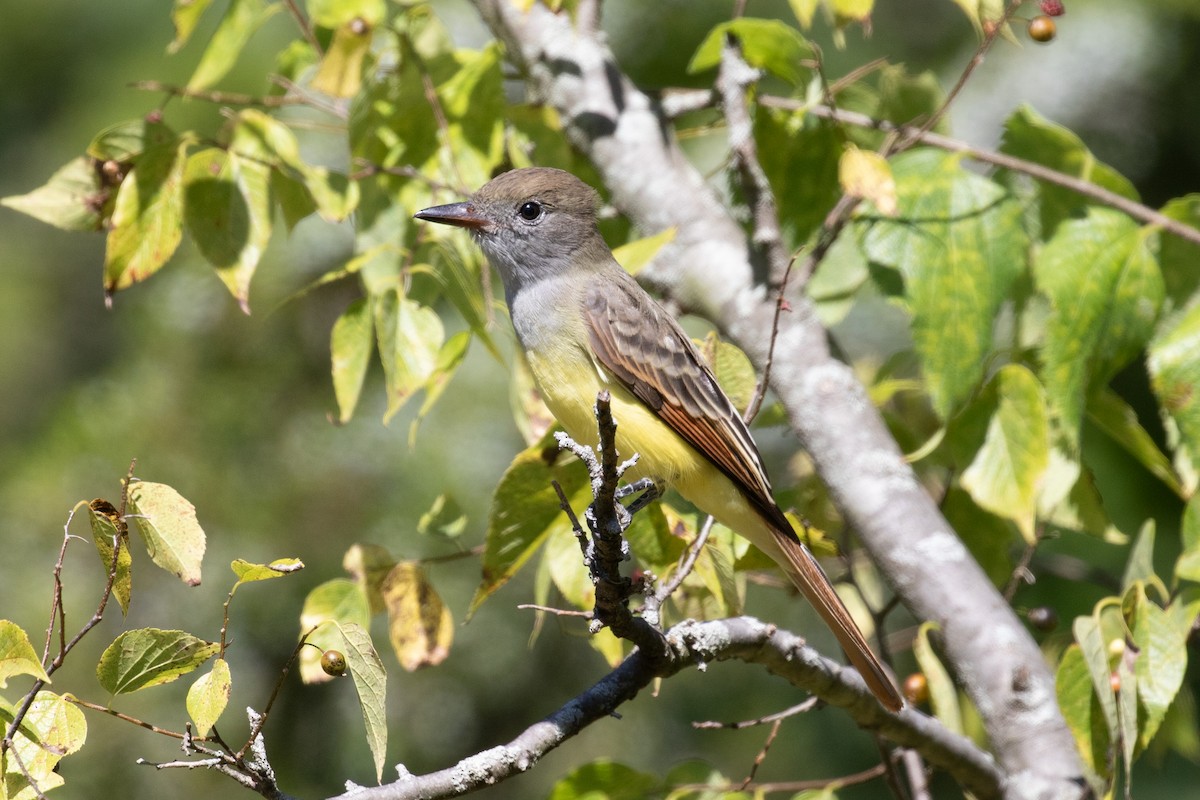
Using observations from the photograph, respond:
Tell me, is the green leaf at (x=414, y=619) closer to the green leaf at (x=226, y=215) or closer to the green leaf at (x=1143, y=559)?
the green leaf at (x=226, y=215)

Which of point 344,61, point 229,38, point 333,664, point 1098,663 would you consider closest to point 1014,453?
point 1098,663

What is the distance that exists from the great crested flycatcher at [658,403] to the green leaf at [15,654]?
1526 mm

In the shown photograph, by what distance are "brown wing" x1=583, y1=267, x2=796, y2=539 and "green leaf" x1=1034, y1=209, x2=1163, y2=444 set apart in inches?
31.7

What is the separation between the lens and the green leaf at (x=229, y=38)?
3410 millimetres

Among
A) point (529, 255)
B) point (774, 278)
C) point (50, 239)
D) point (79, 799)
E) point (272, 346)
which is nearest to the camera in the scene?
point (774, 278)

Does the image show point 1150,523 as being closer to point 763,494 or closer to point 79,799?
point 763,494

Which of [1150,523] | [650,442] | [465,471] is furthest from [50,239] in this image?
[1150,523]

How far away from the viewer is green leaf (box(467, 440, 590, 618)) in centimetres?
301

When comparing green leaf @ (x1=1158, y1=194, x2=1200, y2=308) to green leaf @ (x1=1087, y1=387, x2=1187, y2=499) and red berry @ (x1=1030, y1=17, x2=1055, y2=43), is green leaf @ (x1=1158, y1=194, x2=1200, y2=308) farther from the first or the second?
red berry @ (x1=1030, y1=17, x2=1055, y2=43)

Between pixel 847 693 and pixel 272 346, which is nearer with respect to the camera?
pixel 847 693

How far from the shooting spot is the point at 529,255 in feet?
12.7

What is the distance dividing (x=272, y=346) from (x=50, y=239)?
1.56 metres

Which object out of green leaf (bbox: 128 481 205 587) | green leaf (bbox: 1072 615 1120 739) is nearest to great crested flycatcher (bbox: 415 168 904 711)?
green leaf (bbox: 1072 615 1120 739)

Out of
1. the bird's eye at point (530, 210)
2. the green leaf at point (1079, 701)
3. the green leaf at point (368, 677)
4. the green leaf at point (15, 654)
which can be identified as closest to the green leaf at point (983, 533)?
the green leaf at point (1079, 701)
